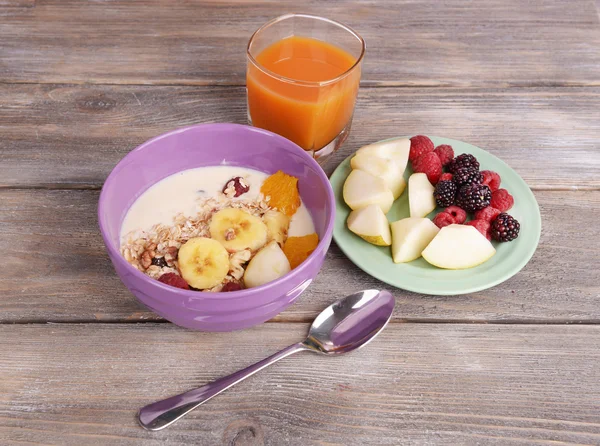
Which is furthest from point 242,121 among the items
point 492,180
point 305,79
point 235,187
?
point 492,180

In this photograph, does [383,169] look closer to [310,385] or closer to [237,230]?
[237,230]

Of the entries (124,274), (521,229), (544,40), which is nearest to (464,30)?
(544,40)

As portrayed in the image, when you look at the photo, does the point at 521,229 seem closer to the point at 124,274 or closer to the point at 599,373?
the point at 599,373

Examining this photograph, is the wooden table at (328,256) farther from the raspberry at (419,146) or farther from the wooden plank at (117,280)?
the raspberry at (419,146)

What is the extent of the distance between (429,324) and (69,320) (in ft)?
1.87

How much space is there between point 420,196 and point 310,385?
421mm

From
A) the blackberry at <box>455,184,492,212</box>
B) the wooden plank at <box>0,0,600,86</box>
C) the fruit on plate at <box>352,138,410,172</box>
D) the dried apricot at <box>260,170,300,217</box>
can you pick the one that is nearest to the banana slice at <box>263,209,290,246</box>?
the dried apricot at <box>260,170,300,217</box>

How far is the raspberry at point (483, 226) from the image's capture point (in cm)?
112

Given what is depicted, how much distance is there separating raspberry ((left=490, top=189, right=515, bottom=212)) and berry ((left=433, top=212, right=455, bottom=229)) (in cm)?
10

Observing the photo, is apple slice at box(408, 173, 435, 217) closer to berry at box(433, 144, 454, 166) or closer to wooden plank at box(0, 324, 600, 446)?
berry at box(433, 144, 454, 166)

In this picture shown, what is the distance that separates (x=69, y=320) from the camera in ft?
3.37

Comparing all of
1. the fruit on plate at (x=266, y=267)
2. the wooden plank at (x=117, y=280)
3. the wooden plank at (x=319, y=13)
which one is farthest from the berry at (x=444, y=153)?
A: the fruit on plate at (x=266, y=267)

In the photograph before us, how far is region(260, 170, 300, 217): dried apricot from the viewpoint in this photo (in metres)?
1.11

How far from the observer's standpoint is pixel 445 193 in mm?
1172
